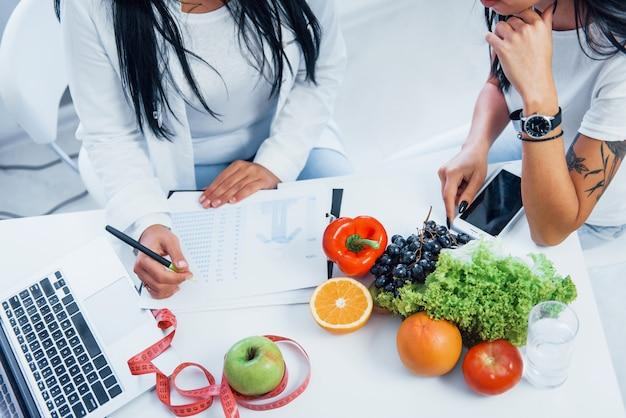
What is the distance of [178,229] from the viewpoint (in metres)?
1.16

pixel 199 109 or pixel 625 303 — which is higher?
pixel 199 109

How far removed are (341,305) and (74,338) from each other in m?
0.45

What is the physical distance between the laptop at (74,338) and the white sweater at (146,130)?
0.13 meters

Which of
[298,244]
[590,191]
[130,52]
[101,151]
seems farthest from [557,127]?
[101,151]

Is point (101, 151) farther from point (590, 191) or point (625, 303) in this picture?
point (625, 303)

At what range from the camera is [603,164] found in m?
1.01

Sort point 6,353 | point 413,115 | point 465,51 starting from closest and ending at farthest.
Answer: point 6,353
point 413,115
point 465,51

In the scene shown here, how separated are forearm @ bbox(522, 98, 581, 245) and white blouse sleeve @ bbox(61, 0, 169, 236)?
0.66 metres

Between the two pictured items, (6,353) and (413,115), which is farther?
(413,115)

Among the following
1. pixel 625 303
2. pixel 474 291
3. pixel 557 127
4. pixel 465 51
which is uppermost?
pixel 557 127

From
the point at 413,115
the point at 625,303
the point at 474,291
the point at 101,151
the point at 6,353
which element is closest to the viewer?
the point at 474,291

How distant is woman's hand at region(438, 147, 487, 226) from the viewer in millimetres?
1102

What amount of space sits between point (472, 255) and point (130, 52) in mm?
700

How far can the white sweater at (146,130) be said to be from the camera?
112cm
